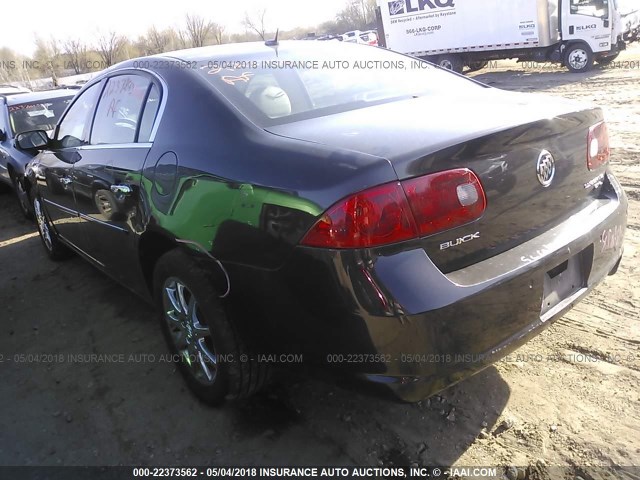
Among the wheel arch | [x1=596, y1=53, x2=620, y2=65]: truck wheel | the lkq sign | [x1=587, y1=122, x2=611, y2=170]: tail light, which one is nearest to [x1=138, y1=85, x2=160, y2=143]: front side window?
the wheel arch

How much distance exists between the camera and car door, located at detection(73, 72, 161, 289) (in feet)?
8.79

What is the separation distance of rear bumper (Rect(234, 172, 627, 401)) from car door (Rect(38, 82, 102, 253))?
2.18m

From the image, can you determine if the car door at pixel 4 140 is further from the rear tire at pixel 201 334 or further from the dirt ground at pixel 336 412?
the rear tire at pixel 201 334

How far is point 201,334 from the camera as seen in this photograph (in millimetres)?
2465

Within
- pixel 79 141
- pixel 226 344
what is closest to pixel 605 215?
pixel 226 344

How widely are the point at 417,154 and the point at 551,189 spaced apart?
0.68m

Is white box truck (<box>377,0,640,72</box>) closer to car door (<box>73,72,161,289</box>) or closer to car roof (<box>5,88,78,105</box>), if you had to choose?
car roof (<box>5,88,78,105</box>)

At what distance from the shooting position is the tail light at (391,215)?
1.69 metres

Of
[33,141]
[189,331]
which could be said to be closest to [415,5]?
[33,141]

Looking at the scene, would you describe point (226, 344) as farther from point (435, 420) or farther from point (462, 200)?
point (462, 200)

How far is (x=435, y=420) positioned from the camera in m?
2.35

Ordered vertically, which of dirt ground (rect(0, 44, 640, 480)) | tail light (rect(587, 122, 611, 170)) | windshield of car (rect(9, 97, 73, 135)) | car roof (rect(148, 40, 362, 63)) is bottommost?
dirt ground (rect(0, 44, 640, 480))

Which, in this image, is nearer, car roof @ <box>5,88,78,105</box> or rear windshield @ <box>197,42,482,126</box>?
rear windshield @ <box>197,42,482,126</box>

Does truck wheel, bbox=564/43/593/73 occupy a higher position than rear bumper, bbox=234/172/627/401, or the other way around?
rear bumper, bbox=234/172/627/401
